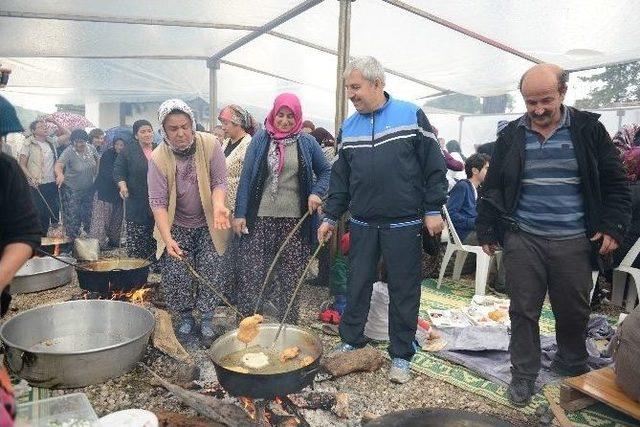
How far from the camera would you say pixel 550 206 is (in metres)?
3.16

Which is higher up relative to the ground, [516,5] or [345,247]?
[516,5]

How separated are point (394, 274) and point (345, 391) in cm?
97

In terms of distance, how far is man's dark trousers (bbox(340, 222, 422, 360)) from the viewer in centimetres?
355

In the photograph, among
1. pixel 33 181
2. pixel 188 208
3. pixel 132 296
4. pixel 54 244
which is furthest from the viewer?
pixel 33 181

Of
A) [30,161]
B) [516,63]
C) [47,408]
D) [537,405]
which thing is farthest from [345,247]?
[30,161]

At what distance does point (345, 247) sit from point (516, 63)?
4.66 m

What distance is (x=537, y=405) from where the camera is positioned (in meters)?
3.35

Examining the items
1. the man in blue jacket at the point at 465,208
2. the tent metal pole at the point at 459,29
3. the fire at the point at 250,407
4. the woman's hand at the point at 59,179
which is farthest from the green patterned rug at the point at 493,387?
the woman's hand at the point at 59,179

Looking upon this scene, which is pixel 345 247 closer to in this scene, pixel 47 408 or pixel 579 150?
pixel 579 150

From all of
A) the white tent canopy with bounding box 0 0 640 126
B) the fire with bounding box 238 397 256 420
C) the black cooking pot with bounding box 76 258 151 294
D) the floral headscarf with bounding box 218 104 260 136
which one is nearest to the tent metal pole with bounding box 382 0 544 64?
the white tent canopy with bounding box 0 0 640 126

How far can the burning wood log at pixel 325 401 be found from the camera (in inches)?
123

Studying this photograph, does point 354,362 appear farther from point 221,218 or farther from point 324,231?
point 221,218

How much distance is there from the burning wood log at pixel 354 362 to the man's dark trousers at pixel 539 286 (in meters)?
1.06

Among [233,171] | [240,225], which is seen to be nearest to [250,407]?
[240,225]
